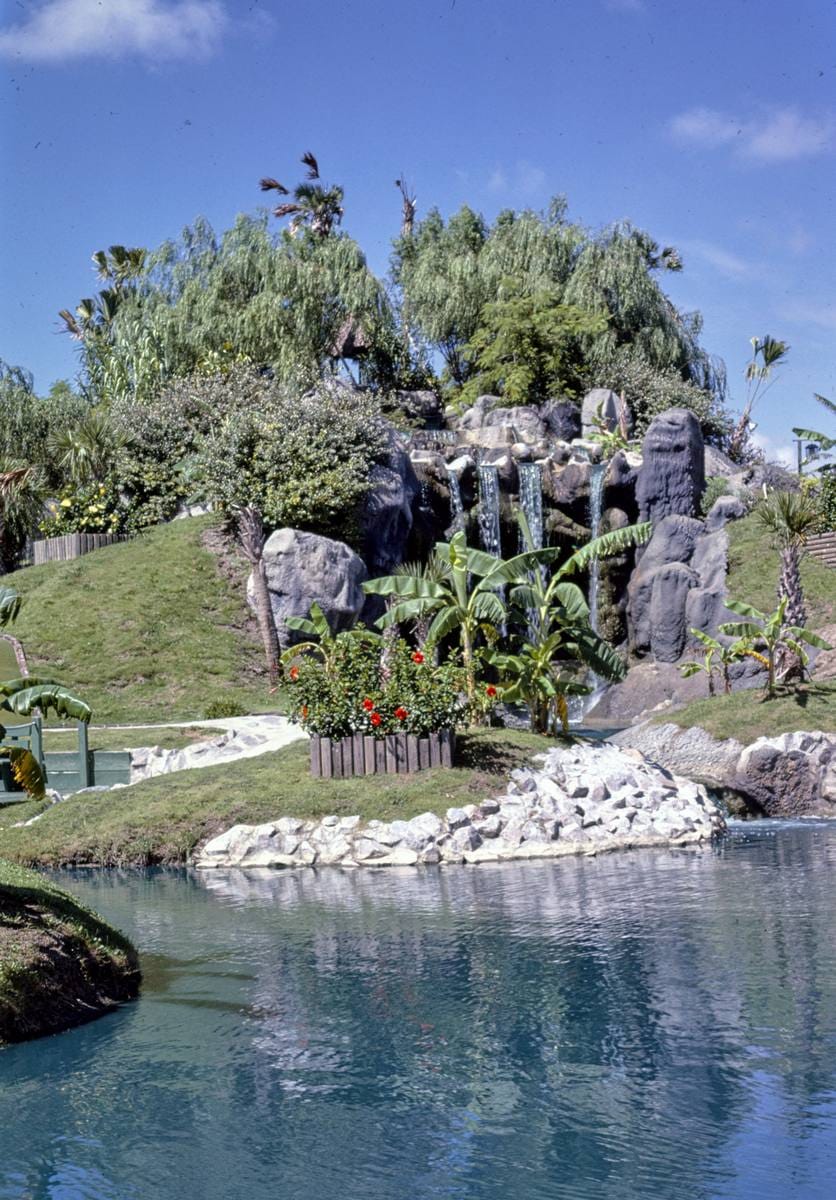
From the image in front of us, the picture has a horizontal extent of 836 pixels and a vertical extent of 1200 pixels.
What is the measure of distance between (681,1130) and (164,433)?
138 ft

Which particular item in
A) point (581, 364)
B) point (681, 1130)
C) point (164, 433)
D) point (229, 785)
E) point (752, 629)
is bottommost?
point (681, 1130)

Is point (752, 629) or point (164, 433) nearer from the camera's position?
point (752, 629)

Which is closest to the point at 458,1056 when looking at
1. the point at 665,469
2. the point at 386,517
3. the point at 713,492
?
the point at 386,517

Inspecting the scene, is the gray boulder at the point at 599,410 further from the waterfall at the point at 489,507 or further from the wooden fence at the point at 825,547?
the wooden fence at the point at 825,547

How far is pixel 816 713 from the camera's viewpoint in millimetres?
26047

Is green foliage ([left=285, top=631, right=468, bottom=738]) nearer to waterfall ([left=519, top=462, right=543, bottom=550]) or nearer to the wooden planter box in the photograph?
the wooden planter box

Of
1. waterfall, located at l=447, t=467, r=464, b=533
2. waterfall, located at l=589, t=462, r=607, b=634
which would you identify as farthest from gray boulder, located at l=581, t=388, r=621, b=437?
waterfall, located at l=447, t=467, r=464, b=533

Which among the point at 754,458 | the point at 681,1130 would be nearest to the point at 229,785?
the point at 681,1130

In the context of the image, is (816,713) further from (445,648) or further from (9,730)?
(445,648)

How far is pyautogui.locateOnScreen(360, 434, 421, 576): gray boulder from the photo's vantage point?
145 feet

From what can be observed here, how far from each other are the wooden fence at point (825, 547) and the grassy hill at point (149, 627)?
1995cm

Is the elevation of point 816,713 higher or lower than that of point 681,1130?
higher

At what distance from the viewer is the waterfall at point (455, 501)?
152 feet

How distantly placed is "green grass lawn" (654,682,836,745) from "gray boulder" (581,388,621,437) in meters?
28.5
